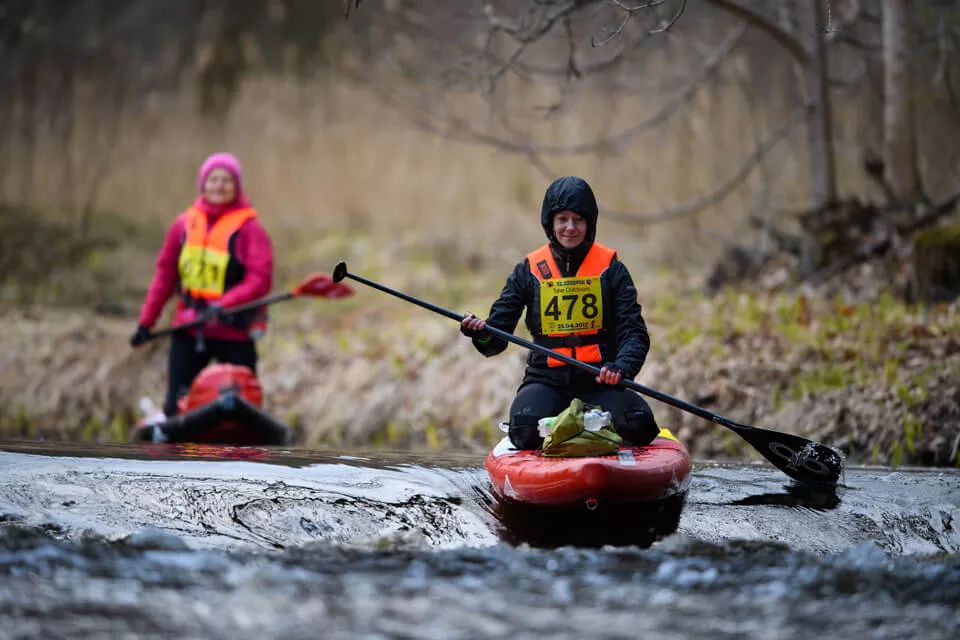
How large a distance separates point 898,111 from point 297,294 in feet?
16.6

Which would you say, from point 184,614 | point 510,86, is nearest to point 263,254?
point 184,614

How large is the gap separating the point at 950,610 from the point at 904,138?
20.6 feet

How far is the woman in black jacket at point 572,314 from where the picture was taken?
4707 mm

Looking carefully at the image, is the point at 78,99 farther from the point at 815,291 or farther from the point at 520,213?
the point at 815,291

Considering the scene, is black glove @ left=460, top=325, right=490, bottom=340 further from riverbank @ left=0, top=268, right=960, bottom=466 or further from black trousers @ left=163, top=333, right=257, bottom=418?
riverbank @ left=0, top=268, right=960, bottom=466

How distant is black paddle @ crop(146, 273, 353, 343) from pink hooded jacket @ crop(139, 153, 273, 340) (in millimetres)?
47

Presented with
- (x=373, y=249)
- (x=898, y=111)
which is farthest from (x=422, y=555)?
(x=373, y=249)

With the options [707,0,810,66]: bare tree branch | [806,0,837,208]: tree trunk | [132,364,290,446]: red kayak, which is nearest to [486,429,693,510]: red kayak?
[132,364,290,446]: red kayak

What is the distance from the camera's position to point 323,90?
1507 centimetres

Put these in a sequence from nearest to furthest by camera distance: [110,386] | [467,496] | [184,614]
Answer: [184,614] → [467,496] → [110,386]

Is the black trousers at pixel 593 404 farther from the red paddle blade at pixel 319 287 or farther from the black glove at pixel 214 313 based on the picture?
the red paddle blade at pixel 319 287

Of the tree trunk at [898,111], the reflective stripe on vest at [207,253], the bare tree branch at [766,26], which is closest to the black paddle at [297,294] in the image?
the reflective stripe on vest at [207,253]

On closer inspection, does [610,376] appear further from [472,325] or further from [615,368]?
[472,325]

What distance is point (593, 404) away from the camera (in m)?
A: 4.73
